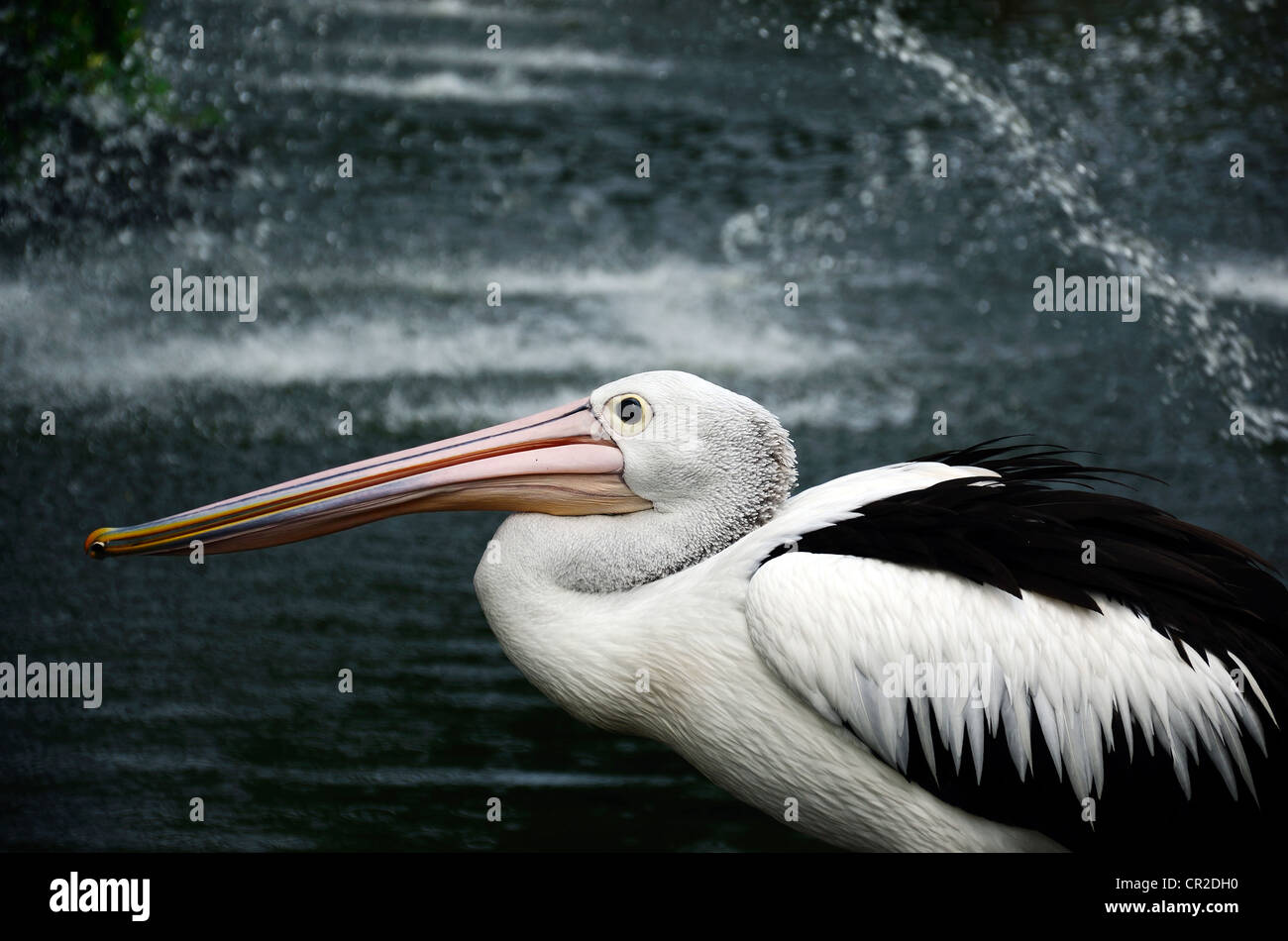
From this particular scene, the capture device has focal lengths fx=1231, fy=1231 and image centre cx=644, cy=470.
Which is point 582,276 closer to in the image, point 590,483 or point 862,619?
point 590,483

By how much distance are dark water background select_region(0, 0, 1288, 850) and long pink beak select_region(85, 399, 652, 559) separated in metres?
0.99

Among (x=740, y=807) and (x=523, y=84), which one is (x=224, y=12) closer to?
(x=523, y=84)

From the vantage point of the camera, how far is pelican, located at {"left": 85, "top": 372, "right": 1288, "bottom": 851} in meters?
2.27

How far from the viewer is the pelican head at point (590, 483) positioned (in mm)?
2605

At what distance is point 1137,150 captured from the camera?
19.8 ft

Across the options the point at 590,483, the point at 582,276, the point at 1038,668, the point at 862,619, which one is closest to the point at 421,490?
the point at 590,483

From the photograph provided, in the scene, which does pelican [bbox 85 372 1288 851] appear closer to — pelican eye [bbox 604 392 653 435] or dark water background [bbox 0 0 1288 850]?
pelican eye [bbox 604 392 653 435]

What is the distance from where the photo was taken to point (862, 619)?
2.27 metres

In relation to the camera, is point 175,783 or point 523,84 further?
point 523,84

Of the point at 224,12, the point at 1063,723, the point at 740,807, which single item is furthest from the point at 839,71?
the point at 1063,723

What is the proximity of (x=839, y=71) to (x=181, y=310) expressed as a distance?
3463 millimetres

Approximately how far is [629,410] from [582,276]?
3.32m
